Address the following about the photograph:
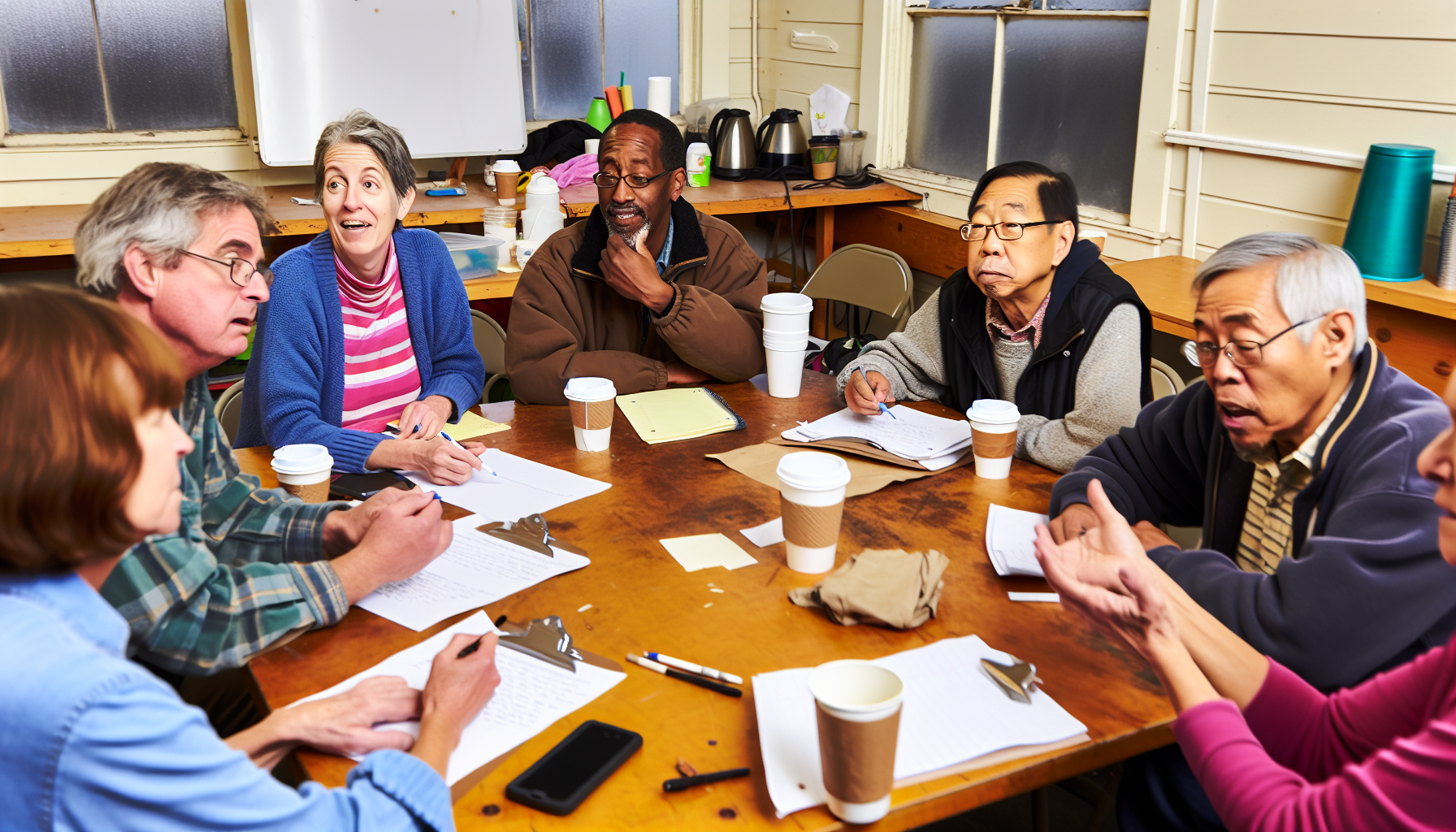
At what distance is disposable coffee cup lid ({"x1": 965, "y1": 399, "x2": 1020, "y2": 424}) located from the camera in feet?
5.74

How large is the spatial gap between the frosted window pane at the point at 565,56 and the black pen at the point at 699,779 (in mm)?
4149

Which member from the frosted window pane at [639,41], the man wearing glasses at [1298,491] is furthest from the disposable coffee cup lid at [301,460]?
the frosted window pane at [639,41]

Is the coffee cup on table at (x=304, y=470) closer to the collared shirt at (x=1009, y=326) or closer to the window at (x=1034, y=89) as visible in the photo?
the collared shirt at (x=1009, y=326)

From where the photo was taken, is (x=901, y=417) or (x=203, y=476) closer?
(x=203, y=476)

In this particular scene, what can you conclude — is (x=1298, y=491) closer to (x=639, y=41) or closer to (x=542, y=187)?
(x=542, y=187)

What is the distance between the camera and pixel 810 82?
15.3ft

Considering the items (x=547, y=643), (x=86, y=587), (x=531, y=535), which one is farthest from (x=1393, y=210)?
(x=86, y=587)

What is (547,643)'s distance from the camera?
4.13 ft

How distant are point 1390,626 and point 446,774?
104cm

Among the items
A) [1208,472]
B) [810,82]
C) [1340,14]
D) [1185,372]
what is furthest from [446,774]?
[810,82]

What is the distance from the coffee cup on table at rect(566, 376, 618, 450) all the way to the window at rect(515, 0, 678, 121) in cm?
313

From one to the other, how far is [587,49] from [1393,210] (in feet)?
11.2

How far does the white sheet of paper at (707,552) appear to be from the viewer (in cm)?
149

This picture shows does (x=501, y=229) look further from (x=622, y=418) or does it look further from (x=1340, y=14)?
(x=1340, y=14)
